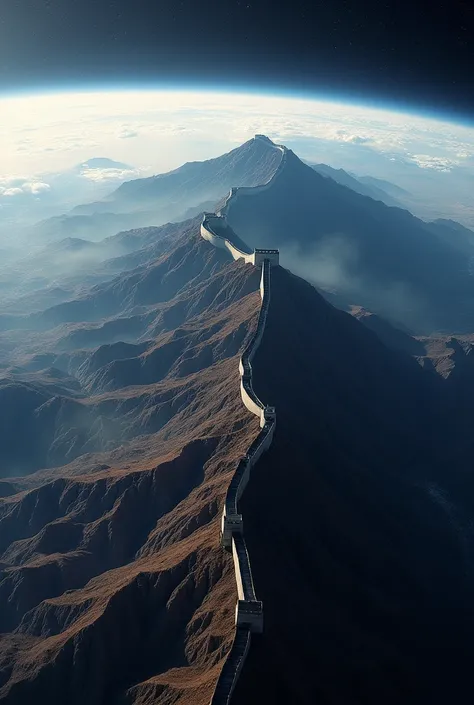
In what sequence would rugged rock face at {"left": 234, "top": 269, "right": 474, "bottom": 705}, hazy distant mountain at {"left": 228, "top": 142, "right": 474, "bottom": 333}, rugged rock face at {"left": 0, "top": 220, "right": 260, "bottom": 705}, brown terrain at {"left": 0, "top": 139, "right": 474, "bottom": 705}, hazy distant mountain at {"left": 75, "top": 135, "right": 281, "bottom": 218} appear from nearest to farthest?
1. rugged rock face at {"left": 234, "top": 269, "right": 474, "bottom": 705}
2. brown terrain at {"left": 0, "top": 139, "right": 474, "bottom": 705}
3. rugged rock face at {"left": 0, "top": 220, "right": 260, "bottom": 705}
4. hazy distant mountain at {"left": 228, "top": 142, "right": 474, "bottom": 333}
5. hazy distant mountain at {"left": 75, "top": 135, "right": 281, "bottom": 218}

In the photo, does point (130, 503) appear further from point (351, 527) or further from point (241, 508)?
point (241, 508)

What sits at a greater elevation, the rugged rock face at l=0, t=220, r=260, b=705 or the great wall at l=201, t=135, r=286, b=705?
the great wall at l=201, t=135, r=286, b=705

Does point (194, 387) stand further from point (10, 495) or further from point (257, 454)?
point (257, 454)

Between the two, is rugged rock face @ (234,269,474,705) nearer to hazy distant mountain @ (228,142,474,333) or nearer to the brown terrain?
the brown terrain

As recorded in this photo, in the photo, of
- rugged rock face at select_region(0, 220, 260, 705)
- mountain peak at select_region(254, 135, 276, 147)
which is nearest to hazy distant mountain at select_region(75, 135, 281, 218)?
mountain peak at select_region(254, 135, 276, 147)

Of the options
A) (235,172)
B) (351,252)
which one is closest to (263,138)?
(235,172)

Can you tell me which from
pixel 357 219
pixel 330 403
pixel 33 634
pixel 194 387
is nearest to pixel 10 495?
pixel 194 387
